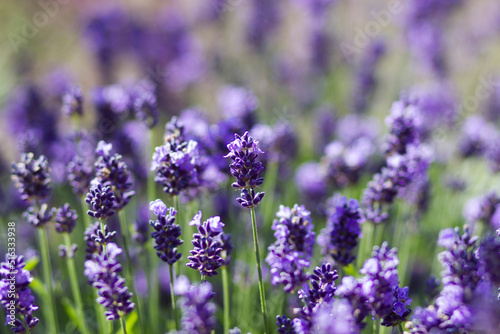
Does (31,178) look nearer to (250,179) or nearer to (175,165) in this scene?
(175,165)

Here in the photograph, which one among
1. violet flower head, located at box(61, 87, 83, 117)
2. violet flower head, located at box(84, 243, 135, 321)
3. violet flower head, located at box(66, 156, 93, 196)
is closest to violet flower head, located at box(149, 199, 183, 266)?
violet flower head, located at box(84, 243, 135, 321)

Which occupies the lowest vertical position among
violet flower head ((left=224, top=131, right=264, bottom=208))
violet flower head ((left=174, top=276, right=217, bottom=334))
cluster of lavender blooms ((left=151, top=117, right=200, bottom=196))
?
violet flower head ((left=174, top=276, right=217, bottom=334))

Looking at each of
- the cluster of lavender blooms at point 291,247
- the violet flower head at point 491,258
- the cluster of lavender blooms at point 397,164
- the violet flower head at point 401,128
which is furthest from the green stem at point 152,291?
the violet flower head at point 491,258

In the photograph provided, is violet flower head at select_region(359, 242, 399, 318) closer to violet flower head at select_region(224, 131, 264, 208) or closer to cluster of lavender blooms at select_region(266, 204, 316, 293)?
cluster of lavender blooms at select_region(266, 204, 316, 293)

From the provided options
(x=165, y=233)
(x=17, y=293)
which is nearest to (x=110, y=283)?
(x=165, y=233)

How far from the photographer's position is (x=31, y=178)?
2281 millimetres

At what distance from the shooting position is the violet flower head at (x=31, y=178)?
2271 millimetres

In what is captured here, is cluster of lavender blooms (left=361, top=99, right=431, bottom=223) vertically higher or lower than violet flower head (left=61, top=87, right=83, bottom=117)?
lower

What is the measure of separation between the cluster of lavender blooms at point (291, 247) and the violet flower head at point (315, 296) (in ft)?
0.47

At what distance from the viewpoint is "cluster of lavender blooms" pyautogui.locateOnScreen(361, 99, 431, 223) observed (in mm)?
2596

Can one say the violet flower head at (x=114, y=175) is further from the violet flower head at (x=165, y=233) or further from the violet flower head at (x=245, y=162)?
the violet flower head at (x=245, y=162)

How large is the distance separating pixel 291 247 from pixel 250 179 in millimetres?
335

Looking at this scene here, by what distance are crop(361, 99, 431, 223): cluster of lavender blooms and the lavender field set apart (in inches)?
0.5

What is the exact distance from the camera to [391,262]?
178cm
